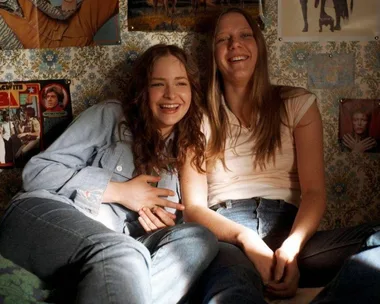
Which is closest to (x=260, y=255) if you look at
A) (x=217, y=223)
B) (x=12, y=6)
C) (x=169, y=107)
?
(x=217, y=223)

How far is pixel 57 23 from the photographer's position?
195cm

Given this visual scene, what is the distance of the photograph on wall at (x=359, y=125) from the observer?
1.94m

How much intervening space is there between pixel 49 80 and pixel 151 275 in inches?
39.0

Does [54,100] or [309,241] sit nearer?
[309,241]

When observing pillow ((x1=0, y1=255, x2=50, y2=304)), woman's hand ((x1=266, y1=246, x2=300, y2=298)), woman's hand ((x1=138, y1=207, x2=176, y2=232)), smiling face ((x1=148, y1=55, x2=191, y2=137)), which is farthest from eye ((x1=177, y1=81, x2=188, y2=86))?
pillow ((x1=0, y1=255, x2=50, y2=304))

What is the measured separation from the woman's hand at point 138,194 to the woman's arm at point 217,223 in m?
0.05

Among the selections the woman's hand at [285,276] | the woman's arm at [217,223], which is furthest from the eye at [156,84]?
the woman's hand at [285,276]

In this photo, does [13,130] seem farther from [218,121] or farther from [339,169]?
[339,169]

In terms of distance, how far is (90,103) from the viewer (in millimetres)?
2014

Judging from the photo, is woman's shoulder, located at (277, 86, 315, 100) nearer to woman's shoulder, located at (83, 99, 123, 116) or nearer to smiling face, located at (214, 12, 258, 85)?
smiling face, located at (214, 12, 258, 85)

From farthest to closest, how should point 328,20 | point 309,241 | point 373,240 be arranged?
point 328,20
point 309,241
point 373,240

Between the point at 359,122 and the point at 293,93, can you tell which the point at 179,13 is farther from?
the point at 359,122

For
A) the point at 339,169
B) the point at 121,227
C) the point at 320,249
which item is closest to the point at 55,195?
the point at 121,227

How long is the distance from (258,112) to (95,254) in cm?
78
